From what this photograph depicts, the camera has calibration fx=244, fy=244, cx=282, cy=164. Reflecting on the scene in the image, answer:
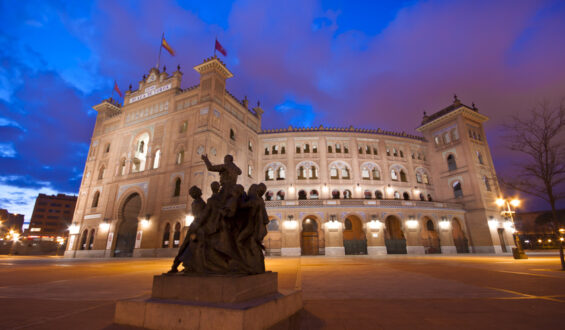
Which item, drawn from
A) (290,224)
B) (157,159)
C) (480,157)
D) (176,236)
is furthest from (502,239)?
(157,159)

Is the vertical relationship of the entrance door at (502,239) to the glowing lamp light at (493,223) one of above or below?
below

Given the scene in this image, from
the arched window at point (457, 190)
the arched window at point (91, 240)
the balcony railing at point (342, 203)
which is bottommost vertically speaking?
the arched window at point (91, 240)

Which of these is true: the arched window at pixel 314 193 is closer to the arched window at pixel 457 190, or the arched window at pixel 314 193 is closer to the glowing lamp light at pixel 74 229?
the arched window at pixel 457 190

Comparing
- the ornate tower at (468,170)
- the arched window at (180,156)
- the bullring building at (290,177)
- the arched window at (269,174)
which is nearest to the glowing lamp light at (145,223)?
the bullring building at (290,177)

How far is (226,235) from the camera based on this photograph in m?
3.59

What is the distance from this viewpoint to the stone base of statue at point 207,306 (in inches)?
99.2

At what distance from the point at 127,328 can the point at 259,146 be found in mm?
32140

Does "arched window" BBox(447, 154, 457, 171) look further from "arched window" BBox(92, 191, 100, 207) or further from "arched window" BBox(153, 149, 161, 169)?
"arched window" BBox(92, 191, 100, 207)

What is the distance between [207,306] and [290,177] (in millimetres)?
29812

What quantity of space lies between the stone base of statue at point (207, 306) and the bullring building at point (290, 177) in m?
21.0

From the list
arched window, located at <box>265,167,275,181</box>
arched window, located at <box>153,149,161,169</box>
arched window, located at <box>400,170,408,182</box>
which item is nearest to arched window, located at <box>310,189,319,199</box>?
arched window, located at <box>265,167,275,181</box>

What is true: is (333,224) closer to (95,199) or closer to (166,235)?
(166,235)

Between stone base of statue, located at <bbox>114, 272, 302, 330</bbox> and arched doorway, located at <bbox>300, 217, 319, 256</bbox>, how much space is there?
24939 mm

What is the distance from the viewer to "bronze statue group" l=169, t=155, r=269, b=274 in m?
3.42
